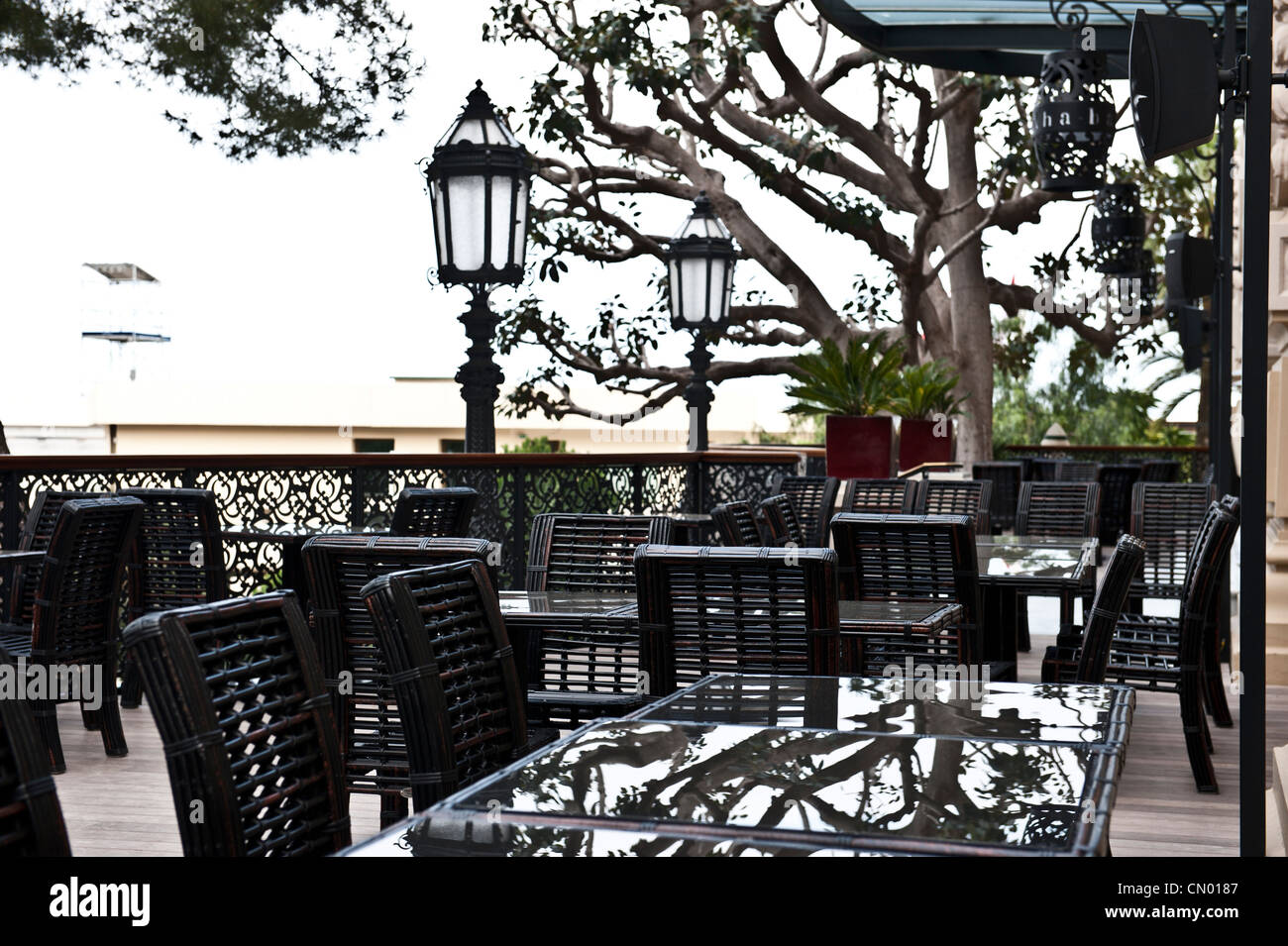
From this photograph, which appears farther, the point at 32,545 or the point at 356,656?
the point at 32,545

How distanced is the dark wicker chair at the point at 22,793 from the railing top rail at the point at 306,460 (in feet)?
14.4

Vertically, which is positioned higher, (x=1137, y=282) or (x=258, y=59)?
(x=258, y=59)

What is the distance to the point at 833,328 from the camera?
16.3 metres

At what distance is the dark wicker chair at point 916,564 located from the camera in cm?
395

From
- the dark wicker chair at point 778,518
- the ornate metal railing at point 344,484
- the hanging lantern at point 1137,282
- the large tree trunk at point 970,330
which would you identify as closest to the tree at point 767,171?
the large tree trunk at point 970,330

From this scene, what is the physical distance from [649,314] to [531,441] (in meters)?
2.21

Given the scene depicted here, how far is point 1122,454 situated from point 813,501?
12.6 metres

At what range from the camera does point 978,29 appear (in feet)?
29.8

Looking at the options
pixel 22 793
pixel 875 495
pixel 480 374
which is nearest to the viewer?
pixel 22 793

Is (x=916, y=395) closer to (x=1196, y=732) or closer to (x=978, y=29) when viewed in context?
(x=978, y=29)

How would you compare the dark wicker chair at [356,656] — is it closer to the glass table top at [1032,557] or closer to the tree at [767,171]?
the glass table top at [1032,557]

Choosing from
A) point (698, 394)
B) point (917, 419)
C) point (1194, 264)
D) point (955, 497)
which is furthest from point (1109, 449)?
point (955, 497)

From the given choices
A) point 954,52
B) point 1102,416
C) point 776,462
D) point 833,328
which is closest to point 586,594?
point 776,462
